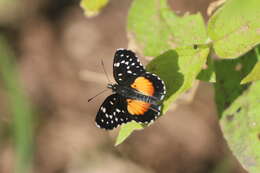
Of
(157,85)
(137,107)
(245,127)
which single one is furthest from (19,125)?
(245,127)

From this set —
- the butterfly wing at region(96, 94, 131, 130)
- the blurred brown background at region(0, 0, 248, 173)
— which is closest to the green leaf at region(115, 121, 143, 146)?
the butterfly wing at region(96, 94, 131, 130)

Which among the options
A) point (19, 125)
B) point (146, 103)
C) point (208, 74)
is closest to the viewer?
point (208, 74)

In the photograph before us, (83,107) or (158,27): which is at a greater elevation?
(158,27)

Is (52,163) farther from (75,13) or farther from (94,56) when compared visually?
(75,13)

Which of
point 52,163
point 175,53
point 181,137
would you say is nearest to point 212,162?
point 181,137

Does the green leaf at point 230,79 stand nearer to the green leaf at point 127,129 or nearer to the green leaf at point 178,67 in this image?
the green leaf at point 178,67

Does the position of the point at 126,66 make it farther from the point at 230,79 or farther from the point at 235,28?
the point at 235,28
